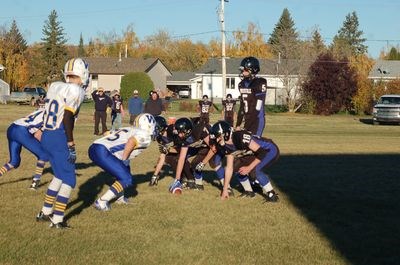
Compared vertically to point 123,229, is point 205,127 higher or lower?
higher

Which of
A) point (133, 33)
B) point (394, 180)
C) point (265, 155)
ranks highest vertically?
point (133, 33)

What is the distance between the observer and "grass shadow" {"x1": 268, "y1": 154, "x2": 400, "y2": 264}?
766 cm

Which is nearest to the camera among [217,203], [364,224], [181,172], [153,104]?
[364,224]

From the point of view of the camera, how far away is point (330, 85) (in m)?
53.3

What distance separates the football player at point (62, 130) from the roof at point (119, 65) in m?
79.3

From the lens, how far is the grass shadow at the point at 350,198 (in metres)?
7.66

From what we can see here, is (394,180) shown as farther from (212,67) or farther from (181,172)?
(212,67)

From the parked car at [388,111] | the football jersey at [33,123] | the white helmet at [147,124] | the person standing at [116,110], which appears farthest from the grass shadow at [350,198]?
the parked car at [388,111]

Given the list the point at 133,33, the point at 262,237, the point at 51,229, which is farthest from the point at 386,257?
the point at 133,33

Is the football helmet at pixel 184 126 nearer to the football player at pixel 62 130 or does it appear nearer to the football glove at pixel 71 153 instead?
A: the football player at pixel 62 130

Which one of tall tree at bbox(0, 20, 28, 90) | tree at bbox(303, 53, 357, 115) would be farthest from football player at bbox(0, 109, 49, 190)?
tall tree at bbox(0, 20, 28, 90)

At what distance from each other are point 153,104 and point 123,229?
16.4m

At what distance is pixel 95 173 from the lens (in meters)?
13.7

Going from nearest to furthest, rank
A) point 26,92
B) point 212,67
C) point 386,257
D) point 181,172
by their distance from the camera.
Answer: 1. point 386,257
2. point 181,172
3. point 26,92
4. point 212,67
